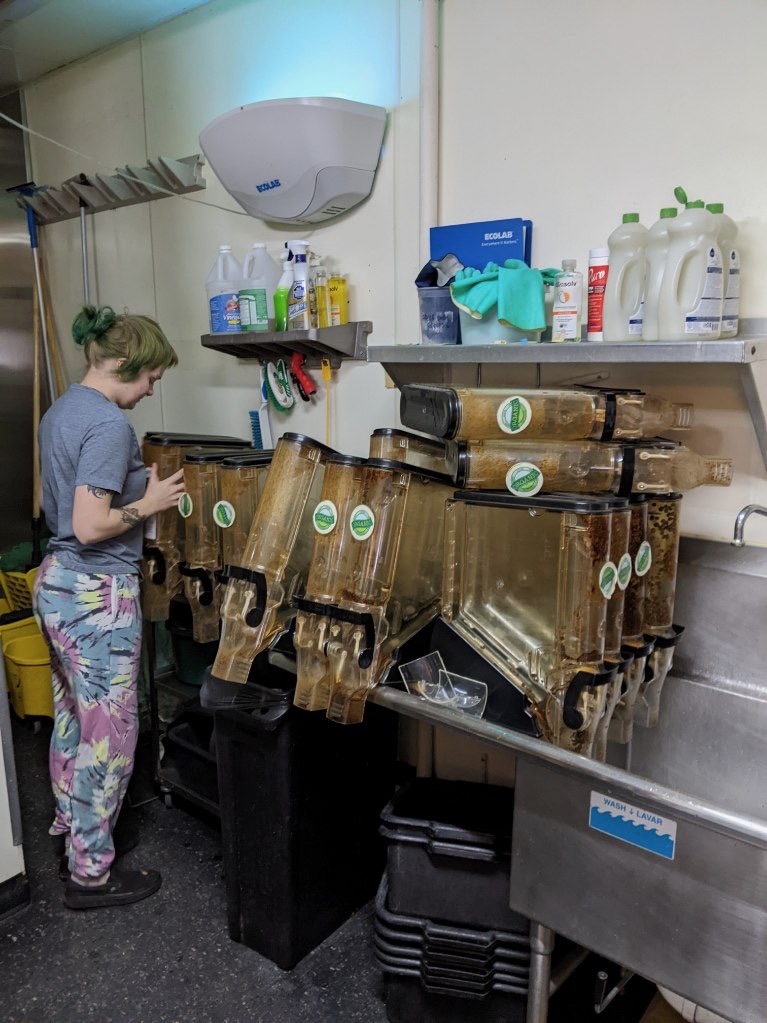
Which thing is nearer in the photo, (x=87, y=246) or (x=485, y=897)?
(x=485, y=897)

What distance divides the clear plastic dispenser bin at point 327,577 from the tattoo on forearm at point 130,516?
26.3 inches

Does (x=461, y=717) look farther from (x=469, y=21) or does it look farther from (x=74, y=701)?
(x=469, y=21)

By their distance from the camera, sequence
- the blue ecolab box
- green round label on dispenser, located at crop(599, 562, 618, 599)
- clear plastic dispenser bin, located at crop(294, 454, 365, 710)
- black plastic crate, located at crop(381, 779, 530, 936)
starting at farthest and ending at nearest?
1. the blue ecolab box
2. black plastic crate, located at crop(381, 779, 530, 936)
3. clear plastic dispenser bin, located at crop(294, 454, 365, 710)
4. green round label on dispenser, located at crop(599, 562, 618, 599)

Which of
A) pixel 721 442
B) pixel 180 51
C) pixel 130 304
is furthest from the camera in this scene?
pixel 130 304

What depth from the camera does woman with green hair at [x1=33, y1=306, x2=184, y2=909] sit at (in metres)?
1.86

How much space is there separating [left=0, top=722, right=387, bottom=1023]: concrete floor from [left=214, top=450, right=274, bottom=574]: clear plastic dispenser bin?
97 cm

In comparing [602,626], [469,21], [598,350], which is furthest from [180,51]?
[602,626]

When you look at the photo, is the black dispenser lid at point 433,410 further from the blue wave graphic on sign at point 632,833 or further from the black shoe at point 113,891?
the black shoe at point 113,891

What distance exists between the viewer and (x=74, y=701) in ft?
6.95

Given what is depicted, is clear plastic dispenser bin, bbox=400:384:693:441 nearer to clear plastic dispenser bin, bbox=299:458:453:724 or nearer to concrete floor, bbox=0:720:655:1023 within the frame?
clear plastic dispenser bin, bbox=299:458:453:724

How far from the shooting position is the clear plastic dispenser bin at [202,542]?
1.99 meters

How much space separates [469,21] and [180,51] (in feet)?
3.81

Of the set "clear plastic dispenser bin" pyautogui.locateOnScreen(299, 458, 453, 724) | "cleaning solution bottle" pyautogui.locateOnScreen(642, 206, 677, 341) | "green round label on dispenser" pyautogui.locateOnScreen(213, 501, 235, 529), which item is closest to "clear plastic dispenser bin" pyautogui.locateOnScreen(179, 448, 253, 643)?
"green round label on dispenser" pyautogui.locateOnScreen(213, 501, 235, 529)

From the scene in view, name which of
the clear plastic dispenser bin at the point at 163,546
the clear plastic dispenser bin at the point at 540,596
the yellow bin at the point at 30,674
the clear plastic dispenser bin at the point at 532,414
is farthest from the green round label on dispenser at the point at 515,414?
the yellow bin at the point at 30,674
